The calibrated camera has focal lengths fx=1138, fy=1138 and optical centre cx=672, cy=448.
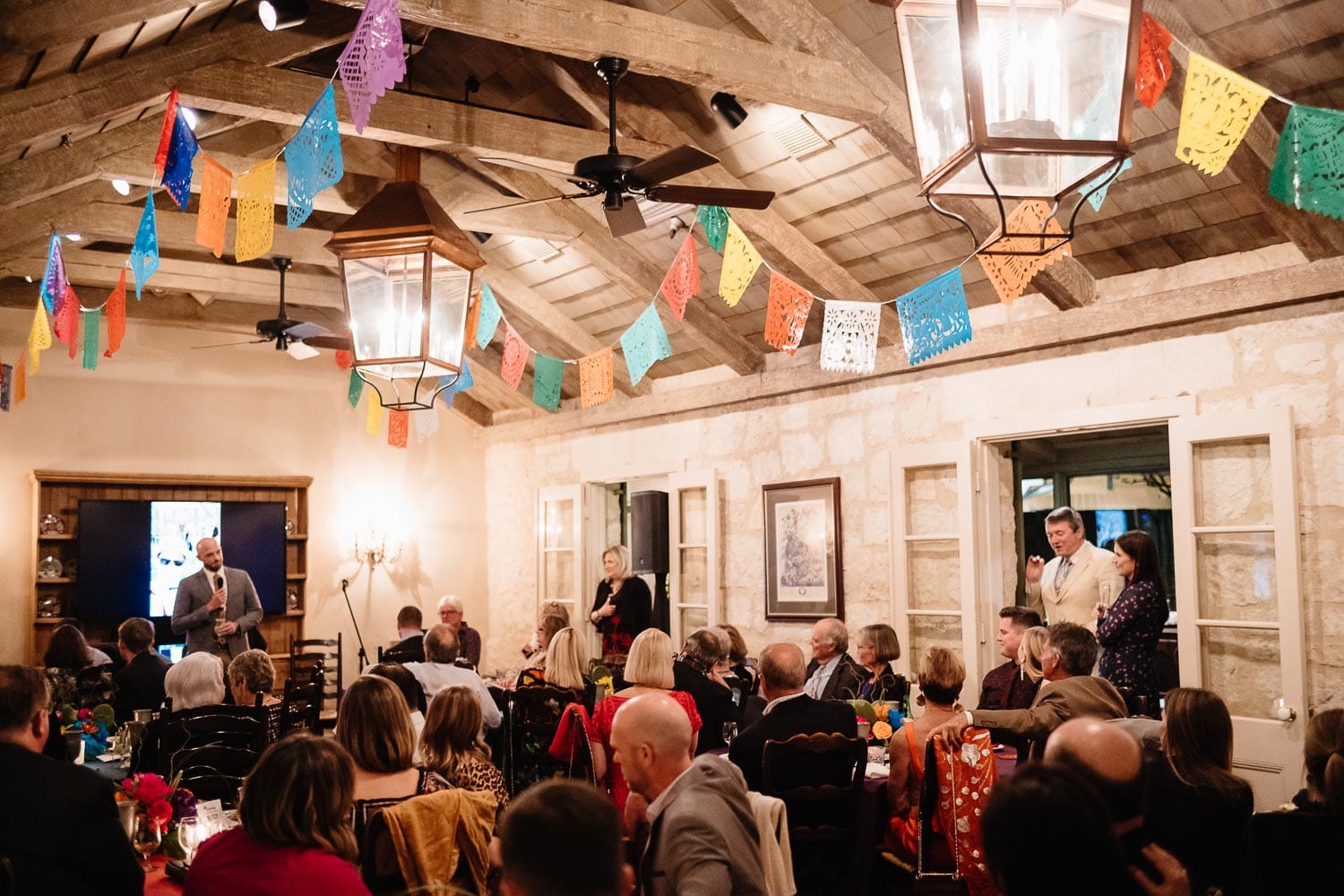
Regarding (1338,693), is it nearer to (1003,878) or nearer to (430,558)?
(1003,878)

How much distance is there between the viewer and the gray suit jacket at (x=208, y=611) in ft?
26.0

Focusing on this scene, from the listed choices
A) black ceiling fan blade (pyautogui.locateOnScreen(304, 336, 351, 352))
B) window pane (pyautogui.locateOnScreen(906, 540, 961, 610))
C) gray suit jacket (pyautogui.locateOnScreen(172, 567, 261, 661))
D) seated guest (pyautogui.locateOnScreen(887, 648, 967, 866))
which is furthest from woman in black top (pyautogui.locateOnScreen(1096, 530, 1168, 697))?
gray suit jacket (pyautogui.locateOnScreen(172, 567, 261, 661))

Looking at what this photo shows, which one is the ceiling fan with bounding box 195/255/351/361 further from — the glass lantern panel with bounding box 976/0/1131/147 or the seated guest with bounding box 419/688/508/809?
the glass lantern panel with bounding box 976/0/1131/147

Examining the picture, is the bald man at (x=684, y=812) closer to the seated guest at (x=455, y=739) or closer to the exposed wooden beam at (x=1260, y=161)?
the seated guest at (x=455, y=739)

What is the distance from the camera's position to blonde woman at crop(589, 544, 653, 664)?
8.05 metres

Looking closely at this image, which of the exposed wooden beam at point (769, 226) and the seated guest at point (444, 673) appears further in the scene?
the exposed wooden beam at point (769, 226)

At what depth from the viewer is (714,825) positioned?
7.41 feet

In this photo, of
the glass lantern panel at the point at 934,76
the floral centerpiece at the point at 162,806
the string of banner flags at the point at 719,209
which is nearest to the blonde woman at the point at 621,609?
the string of banner flags at the point at 719,209

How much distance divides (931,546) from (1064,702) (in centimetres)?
281

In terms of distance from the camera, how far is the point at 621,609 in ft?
26.6

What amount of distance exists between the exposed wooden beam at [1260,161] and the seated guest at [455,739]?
358 centimetres

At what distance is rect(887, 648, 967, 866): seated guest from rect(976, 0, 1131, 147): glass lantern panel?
221 centimetres

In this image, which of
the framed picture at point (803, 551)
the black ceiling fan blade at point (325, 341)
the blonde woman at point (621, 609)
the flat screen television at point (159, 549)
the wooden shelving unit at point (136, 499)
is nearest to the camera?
the framed picture at point (803, 551)

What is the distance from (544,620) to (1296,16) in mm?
5189
